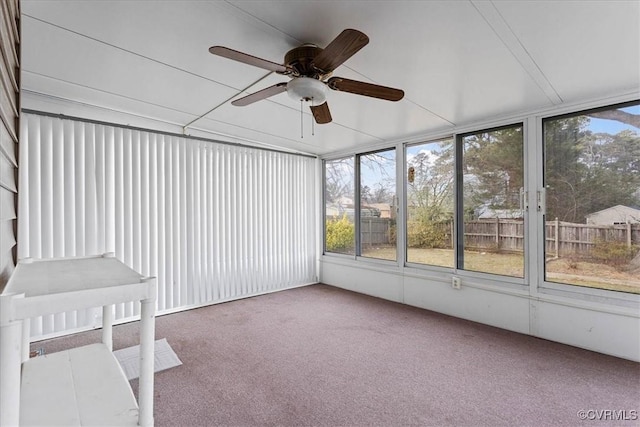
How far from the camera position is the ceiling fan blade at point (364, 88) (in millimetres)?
1830

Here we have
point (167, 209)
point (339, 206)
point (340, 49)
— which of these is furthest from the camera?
point (339, 206)

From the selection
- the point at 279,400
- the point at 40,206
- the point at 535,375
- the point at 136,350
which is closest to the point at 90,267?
the point at 279,400

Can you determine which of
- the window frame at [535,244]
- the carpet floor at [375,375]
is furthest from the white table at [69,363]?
the window frame at [535,244]

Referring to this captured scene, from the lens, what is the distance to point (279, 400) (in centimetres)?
196

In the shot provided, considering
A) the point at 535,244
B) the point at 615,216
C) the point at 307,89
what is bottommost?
the point at 535,244

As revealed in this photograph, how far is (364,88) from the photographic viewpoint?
189 cm

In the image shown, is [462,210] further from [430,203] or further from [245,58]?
[245,58]

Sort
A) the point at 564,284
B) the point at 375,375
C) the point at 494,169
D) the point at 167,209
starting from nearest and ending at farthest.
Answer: the point at 375,375
the point at 564,284
the point at 494,169
the point at 167,209

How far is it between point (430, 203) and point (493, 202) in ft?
2.41

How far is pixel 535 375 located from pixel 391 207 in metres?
2.49

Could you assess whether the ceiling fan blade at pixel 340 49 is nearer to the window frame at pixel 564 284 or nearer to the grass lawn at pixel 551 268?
the window frame at pixel 564 284

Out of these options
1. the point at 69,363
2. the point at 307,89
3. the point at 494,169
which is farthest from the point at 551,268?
the point at 69,363

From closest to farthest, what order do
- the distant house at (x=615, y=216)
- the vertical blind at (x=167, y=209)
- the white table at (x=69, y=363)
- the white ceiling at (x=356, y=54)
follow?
the white table at (x=69, y=363) → the white ceiling at (x=356, y=54) → the distant house at (x=615, y=216) → the vertical blind at (x=167, y=209)

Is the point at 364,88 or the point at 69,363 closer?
the point at 69,363
